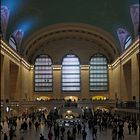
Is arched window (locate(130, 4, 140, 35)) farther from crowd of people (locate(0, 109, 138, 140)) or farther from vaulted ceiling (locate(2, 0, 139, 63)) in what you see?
crowd of people (locate(0, 109, 138, 140))

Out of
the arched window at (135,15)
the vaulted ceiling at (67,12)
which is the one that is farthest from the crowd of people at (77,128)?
the vaulted ceiling at (67,12)

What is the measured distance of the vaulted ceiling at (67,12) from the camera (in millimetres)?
40656

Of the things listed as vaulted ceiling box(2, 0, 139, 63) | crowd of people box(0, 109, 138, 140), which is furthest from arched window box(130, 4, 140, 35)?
crowd of people box(0, 109, 138, 140)

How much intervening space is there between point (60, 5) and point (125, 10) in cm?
800

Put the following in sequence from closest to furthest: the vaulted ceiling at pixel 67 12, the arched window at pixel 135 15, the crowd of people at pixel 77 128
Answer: the crowd of people at pixel 77 128 → the arched window at pixel 135 15 → the vaulted ceiling at pixel 67 12

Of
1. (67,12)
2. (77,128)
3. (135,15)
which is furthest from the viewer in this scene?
(67,12)

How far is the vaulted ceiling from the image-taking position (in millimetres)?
40656

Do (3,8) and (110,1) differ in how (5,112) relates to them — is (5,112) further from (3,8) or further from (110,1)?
(110,1)

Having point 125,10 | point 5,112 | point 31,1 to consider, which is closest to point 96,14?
point 125,10

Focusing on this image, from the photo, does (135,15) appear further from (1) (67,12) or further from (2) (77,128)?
(2) (77,128)

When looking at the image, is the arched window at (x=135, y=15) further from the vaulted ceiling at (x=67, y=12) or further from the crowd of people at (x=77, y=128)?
the crowd of people at (x=77, y=128)

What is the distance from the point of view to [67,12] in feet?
157

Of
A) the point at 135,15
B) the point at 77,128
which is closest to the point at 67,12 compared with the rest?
the point at 135,15

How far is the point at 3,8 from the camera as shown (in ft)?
127
